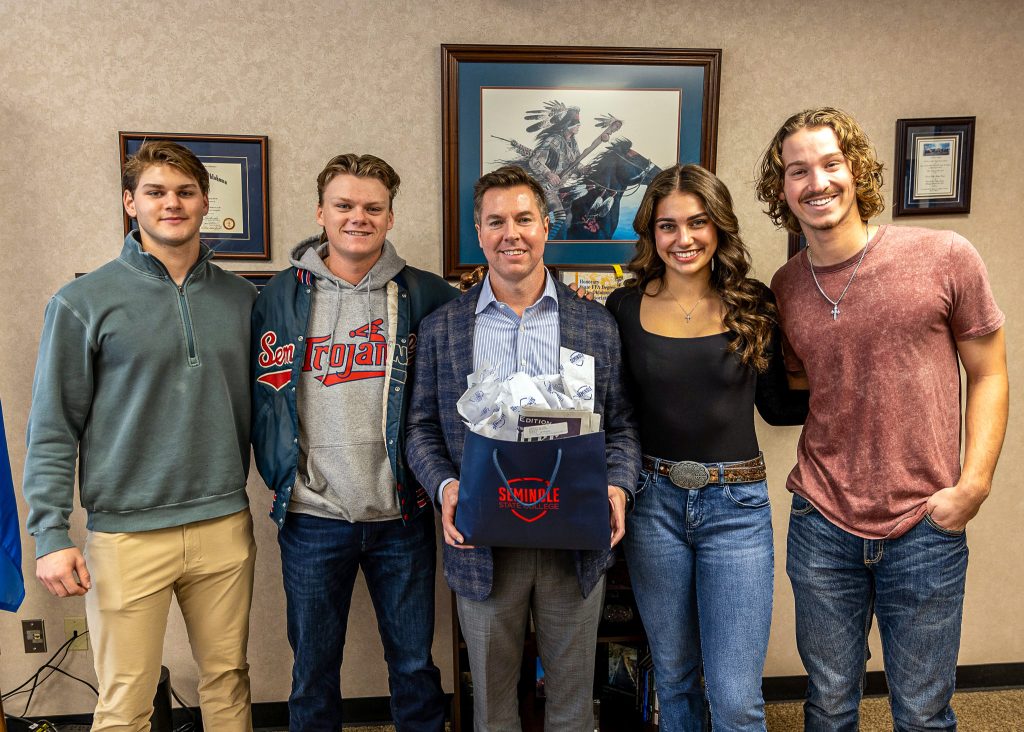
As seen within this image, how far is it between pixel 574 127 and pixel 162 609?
6.53 ft

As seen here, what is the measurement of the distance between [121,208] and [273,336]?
0.91 m

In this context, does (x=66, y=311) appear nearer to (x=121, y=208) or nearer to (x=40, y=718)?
(x=121, y=208)

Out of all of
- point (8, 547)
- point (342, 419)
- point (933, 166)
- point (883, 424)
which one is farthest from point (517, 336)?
point (933, 166)

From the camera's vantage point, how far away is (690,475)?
5.30 feet

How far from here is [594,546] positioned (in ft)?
4.86

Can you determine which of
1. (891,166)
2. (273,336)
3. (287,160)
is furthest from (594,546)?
(891,166)

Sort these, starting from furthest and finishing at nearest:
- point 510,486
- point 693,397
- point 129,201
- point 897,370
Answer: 1. point 129,201
2. point 693,397
3. point 897,370
4. point 510,486

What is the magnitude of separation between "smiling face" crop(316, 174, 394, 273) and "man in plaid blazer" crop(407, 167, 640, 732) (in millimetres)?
286

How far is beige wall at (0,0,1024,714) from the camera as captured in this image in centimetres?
216

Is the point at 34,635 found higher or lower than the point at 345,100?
lower

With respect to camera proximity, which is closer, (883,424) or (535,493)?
(535,493)

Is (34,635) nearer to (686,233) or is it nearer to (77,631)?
(77,631)

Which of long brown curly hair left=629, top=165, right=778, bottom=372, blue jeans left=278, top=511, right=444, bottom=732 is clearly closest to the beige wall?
blue jeans left=278, top=511, right=444, bottom=732

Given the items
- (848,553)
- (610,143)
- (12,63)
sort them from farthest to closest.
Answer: (610,143)
(12,63)
(848,553)
